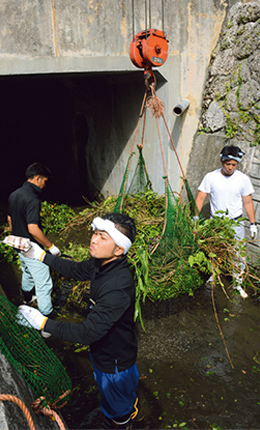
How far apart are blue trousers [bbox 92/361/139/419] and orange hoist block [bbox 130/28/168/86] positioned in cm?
300

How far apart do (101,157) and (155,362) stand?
610 centimetres

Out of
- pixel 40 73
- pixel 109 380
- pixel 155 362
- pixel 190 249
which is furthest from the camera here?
pixel 40 73

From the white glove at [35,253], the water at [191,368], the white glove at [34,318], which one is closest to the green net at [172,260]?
the water at [191,368]

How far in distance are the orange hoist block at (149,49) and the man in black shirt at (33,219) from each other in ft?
5.25

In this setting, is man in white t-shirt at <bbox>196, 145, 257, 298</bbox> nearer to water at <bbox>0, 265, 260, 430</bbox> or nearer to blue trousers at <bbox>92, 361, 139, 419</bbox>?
water at <bbox>0, 265, 260, 430</bbox>

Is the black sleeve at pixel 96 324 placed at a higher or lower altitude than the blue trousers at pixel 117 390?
higher

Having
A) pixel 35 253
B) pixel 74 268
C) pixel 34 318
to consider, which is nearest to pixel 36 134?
pixel 35 253

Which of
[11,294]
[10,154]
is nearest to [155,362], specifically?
[11,294]

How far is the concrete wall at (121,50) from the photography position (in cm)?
483

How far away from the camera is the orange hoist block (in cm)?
374

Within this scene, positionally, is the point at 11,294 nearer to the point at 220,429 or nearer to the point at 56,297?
the point at 56,297

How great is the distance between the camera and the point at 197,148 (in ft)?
20.8

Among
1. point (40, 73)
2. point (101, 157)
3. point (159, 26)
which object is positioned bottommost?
point (101, 157)

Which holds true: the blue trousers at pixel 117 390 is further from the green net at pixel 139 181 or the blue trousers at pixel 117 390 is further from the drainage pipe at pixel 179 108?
the drainage pipe at pixel 179 108
